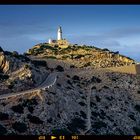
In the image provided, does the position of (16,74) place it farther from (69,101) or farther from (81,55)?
(81,55)

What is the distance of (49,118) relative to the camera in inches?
2055

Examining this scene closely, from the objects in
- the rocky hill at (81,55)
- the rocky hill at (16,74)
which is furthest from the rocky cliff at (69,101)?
the rocky hill at (81,55)

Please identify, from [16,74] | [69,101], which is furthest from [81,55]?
[69,101]

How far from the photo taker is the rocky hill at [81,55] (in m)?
102

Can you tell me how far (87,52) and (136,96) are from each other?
3787 cm

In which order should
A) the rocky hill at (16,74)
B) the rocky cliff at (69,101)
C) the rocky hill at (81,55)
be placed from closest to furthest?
the rocky cliff at (69,101)
the rocky hill at (16,74)
the rocky hill at (81,55)

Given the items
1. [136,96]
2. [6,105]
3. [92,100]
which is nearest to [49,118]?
[6,105]

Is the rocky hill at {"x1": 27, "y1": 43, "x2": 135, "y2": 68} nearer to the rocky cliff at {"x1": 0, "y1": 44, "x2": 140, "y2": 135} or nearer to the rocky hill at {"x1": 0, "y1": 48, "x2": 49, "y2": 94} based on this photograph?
the rocky cliff at {"x1": 0, "y1": 44, "x2": 140, "y2": 135}

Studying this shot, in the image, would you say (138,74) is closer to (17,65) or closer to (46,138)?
(17,65)

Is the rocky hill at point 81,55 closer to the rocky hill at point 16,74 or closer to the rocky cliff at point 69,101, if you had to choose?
the rocky cliff at point 69,101

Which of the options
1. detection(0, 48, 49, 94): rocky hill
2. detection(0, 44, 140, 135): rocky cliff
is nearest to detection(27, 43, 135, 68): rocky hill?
detection(0, 44, 140, 135): rocky cliff

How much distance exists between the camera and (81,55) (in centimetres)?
10906

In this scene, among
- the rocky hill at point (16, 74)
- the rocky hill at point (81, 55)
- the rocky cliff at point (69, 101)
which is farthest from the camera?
the rocky hill at point (81, 55)

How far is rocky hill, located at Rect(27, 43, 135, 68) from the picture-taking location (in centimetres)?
10200
